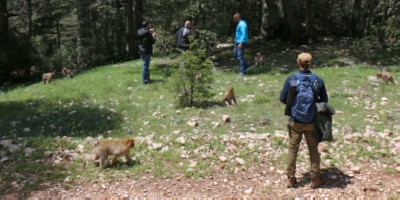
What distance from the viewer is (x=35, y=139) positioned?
9883mm

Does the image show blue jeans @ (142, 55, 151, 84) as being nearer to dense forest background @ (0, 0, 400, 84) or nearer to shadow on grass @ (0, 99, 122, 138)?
shadow on grass @ (0, 99, 122, 138)

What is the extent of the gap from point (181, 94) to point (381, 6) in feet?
60.3

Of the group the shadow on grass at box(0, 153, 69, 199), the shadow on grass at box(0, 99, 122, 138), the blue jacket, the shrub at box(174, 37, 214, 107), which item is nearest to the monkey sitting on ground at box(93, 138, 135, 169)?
the shadow on grass at box(0, 153, 69, 199)

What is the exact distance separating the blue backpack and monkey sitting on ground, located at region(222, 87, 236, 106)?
5.70m

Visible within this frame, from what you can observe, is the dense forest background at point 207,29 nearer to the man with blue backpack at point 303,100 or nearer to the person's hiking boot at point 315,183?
the man with blue backpack at point 303,100

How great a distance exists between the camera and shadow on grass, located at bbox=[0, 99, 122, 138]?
11.1m

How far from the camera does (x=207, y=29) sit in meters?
21.1

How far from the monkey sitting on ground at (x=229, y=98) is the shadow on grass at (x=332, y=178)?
5035mm

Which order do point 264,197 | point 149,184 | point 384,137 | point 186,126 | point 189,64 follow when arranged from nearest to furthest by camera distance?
point 264,197, point 149,184, point 384,137, point 186,126, point 189,64

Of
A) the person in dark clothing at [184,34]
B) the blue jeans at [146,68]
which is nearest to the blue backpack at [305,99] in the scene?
the person in dark clothing at [184,34]

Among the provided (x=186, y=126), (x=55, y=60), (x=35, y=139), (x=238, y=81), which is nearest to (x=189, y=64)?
(x=186, y=126)

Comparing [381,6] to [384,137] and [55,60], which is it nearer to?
[384,137]

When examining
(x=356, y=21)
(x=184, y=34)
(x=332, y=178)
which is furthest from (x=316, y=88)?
(x=356, y=21)

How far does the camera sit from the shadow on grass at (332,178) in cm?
743
